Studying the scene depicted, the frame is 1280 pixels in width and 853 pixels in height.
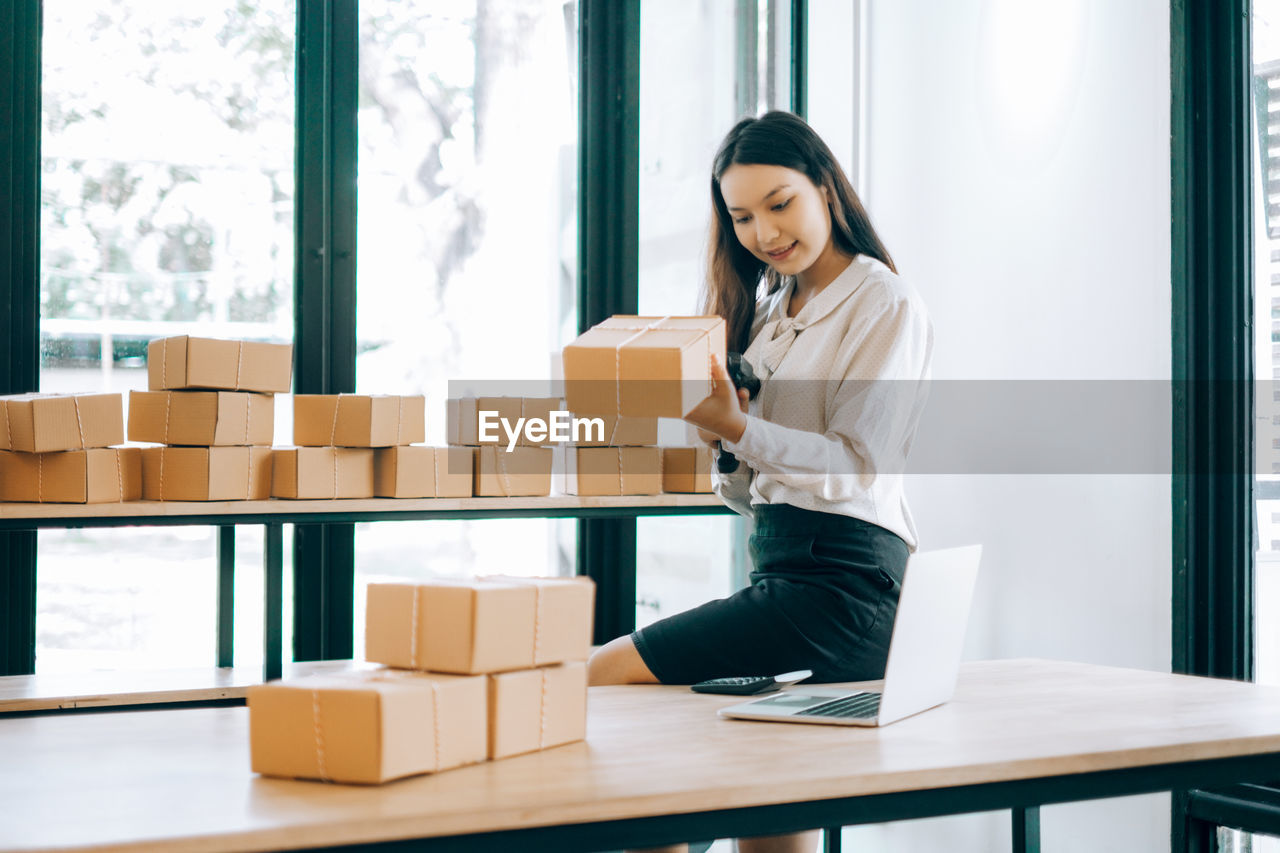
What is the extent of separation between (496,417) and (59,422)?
97 cm

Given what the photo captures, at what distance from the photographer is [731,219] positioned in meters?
2.18

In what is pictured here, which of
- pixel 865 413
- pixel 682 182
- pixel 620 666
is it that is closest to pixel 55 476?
pixel 620 666

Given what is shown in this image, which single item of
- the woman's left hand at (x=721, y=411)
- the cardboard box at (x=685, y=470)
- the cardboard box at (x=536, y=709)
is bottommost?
the cardboard box at (x=536, y=709)

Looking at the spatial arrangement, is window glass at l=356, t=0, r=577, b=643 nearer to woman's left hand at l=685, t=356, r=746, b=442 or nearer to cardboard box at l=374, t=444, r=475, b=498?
cardboard box at l=374, t=444, r=475, b=498

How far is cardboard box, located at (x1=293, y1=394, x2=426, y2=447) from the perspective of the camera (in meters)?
2.71

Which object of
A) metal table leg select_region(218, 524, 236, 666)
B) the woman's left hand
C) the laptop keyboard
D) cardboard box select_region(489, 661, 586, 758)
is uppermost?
the woman's left hand

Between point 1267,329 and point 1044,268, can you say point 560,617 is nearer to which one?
point 1267,329

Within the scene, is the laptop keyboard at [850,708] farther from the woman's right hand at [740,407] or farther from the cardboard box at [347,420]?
the cardboard box at [347,420]

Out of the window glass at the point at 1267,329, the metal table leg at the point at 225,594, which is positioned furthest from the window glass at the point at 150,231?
the window glass at the point at 1267,329

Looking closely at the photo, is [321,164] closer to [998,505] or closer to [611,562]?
[611,562]

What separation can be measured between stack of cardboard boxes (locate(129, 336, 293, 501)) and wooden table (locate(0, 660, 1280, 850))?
50.5 inches

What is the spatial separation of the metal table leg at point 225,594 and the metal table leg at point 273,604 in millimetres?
306

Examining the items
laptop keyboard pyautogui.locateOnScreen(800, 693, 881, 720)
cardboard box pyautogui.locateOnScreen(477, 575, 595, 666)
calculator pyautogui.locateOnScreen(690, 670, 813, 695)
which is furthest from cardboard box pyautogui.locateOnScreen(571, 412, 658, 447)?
cardboard box pyautogui.locateOnScreen(477, 575, 595, 666)

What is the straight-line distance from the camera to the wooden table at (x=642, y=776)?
935mm
